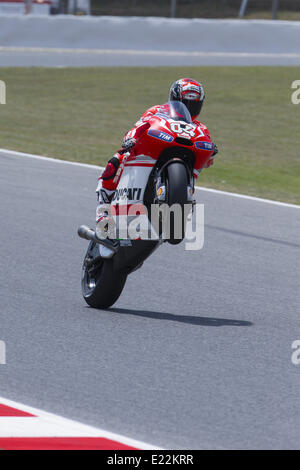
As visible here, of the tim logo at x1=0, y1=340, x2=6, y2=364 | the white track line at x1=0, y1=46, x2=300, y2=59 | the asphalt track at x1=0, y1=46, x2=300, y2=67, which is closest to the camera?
the tim logo at x1=0, y1=340, x2=6, y2=364

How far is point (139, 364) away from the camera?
18.6 ft

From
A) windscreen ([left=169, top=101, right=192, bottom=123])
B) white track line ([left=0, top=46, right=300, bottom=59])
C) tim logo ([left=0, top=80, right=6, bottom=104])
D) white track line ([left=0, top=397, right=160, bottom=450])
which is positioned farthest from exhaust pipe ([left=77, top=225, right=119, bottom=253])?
white track line ([left=0, top=46, right=300, bottom=59])

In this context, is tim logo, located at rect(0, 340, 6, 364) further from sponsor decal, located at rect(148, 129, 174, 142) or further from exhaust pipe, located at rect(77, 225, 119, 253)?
sponsor decal, located at rect(148, 129, 174, 142)

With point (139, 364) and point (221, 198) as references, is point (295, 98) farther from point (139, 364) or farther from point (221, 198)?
point (139, 364)

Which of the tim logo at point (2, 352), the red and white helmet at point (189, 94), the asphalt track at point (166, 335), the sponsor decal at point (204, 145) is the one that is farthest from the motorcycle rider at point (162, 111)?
the tim logo at point (2, 352)

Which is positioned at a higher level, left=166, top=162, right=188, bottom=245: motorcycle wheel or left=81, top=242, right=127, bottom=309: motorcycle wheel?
left=166, top=162, right=188, bottom=245: motorcycle wheel

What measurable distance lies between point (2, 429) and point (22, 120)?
1467cm

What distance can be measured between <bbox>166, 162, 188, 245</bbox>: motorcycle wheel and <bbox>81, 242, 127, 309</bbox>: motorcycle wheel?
649 mm

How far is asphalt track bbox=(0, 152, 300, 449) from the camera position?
483 centimetres

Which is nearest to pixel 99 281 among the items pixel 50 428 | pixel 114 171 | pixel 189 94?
pixel 114 171

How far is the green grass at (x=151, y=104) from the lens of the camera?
14.9 metres

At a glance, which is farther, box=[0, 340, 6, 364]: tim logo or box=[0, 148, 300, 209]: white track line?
box=[0, 148, 300, 209]: white track line

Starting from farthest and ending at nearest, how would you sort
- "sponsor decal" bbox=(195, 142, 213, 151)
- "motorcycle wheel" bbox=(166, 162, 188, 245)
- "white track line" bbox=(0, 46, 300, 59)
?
1. "white track line" bbox=(0, 46, 300, 59)
2. "sponsor decal" bbox=(195, 142, 213, 151)
3. "motorcycle wheel" bbox=(166, 162, 188, 245)

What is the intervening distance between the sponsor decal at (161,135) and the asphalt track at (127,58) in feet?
67.3
